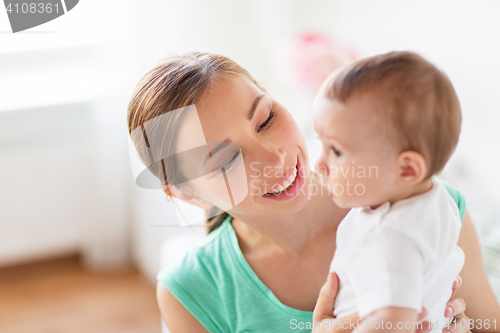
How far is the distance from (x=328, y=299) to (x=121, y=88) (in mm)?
1651

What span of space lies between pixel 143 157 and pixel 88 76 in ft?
5.35

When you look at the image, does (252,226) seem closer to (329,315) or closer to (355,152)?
(329,315)

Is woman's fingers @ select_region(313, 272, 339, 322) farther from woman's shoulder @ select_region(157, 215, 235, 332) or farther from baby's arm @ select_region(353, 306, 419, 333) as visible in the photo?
woman's shoulder @ select_region(157, 215, 235, 332)

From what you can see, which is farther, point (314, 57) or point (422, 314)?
point (314, 57)

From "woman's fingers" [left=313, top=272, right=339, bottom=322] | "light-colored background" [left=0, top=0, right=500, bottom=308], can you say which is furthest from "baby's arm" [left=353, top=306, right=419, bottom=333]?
"light-colored background" [left=0, top=0, right=500, bottom=308]

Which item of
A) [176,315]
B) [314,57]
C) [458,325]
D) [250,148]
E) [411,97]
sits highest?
[411,97]

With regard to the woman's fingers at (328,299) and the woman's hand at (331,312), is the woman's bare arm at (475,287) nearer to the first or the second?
the woman's hand at (331,312)

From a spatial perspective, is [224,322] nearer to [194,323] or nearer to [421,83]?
[194,323]

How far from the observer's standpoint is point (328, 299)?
62cm

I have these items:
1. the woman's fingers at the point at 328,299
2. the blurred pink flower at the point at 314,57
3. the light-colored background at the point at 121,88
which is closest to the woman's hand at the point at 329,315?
the woman's fingers at the point at 328,299

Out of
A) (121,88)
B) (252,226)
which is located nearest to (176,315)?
(252,226)

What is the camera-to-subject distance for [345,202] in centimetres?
56

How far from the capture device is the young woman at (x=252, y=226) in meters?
0.73

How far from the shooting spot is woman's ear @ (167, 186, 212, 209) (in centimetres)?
82
